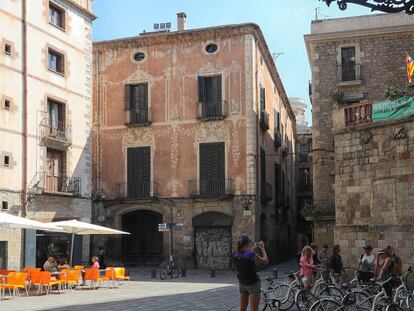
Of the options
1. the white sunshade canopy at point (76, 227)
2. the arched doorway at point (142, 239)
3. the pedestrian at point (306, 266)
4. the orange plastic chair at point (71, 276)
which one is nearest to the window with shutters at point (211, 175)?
the arched doorway at point (142, 239)

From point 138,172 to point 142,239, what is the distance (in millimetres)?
3417

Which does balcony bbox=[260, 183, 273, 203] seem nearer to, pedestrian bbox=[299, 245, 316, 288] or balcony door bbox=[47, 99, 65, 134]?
balcony door bbox=[47, 99, 65, 134]

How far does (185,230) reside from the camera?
101 ft

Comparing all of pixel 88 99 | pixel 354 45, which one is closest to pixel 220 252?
pixel 88 99

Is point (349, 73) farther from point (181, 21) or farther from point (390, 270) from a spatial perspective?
point (390, 270)

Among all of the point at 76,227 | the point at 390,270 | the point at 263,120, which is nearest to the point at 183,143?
the point at 263,120

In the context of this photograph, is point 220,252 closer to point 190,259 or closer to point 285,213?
point 190,259

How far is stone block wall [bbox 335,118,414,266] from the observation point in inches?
736

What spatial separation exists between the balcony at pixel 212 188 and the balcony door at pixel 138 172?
2.41m

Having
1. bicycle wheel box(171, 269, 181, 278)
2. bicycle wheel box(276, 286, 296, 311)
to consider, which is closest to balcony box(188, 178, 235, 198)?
bicycle wheel box(171, 269, 181, 278)

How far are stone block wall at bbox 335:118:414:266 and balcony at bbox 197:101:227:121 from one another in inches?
418

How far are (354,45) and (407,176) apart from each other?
477 inches

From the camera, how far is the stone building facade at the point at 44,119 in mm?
24406

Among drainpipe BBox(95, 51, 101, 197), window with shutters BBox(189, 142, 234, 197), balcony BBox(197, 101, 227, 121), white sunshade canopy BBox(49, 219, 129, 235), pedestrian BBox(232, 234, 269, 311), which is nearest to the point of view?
pedestrian BBox(232, 234, 269, 311)
